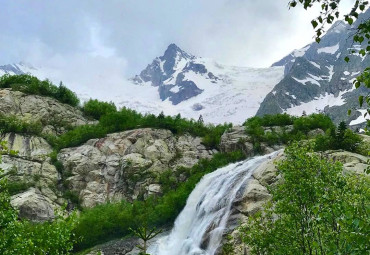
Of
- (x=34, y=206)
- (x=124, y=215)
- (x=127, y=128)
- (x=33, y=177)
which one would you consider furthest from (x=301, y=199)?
(x=127, y=128)

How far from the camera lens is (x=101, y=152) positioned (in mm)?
70812

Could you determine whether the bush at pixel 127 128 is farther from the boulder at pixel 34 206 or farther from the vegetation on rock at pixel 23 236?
the vegetation on rock at pixel 23 236

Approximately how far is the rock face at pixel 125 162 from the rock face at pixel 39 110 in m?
10.8

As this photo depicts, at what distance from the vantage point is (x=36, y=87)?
8450cm

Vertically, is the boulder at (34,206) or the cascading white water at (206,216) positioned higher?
the boulder at (34,206)

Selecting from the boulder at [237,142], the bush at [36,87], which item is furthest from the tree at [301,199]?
the bush at [36,87]

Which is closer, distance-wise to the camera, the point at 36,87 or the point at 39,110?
the point at 39,110

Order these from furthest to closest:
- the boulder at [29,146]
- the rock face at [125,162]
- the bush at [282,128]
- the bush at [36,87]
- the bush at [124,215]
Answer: the bush at [36,87], the bush at [282,128], the boulder at [29,146], the rock face at [125,162], the bush at [124,215]

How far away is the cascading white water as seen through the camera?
40.0 m

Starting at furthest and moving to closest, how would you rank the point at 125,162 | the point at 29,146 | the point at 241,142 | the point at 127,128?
the point at 127,128
the point at 29,146
the point at 241,142
the point at 125,162

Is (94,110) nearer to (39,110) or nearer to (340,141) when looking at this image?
(39,110)

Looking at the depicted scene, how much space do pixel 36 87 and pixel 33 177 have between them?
89.0 feet

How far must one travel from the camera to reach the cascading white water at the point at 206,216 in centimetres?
4003

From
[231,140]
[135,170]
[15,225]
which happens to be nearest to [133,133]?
[135,170]
